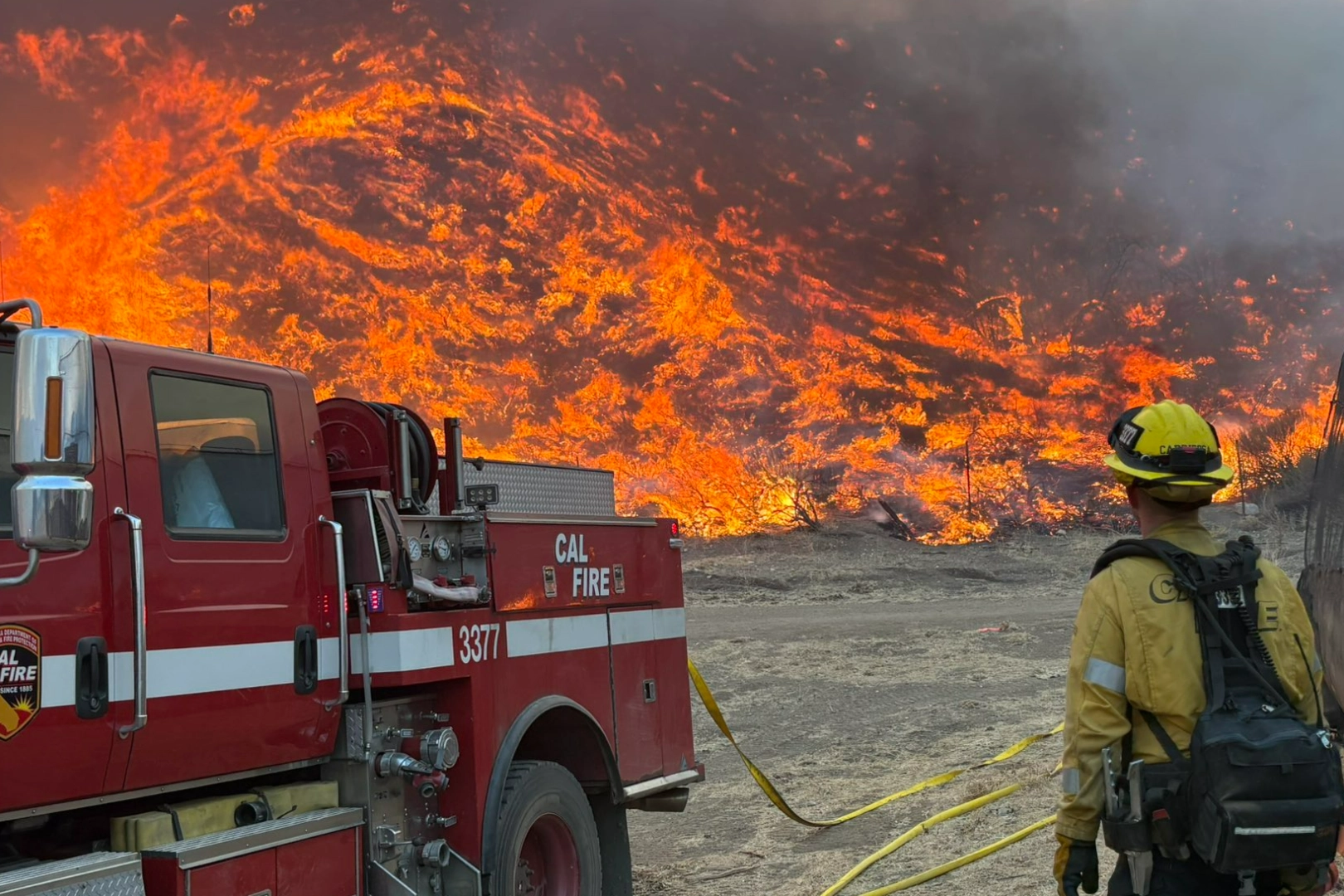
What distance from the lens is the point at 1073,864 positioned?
10.2 ft

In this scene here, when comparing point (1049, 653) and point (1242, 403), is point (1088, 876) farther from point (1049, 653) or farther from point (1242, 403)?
point (1242, 403)

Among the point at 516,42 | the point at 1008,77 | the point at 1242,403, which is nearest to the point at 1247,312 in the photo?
the point at 1242,403

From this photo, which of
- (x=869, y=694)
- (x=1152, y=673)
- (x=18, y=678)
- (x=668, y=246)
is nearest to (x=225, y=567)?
(x=18, y=678)

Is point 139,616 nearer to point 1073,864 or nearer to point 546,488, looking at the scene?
point 546,488

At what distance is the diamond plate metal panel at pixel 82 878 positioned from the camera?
355cm

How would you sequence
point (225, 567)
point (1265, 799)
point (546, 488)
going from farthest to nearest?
point (546, 488), point (225, 567), point (1265, 799)

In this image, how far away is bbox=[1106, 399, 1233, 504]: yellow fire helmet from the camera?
327 centimetres

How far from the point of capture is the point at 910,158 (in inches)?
1481

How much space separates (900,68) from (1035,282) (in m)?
7.38

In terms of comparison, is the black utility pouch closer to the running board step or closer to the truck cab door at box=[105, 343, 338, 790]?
the running board step

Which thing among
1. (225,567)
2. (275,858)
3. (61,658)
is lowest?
(275,858)

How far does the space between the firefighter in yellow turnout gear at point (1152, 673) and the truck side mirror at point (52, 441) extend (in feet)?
7.79

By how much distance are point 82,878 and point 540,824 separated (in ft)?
7.82

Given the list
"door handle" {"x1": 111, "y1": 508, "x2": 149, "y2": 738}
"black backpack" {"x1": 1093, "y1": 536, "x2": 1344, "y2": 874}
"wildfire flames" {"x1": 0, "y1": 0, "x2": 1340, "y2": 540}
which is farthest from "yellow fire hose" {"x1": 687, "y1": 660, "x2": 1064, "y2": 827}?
"wildfire flames" {"x1": 0, "y1": 0, "x2": 1340, "y2": 540}
